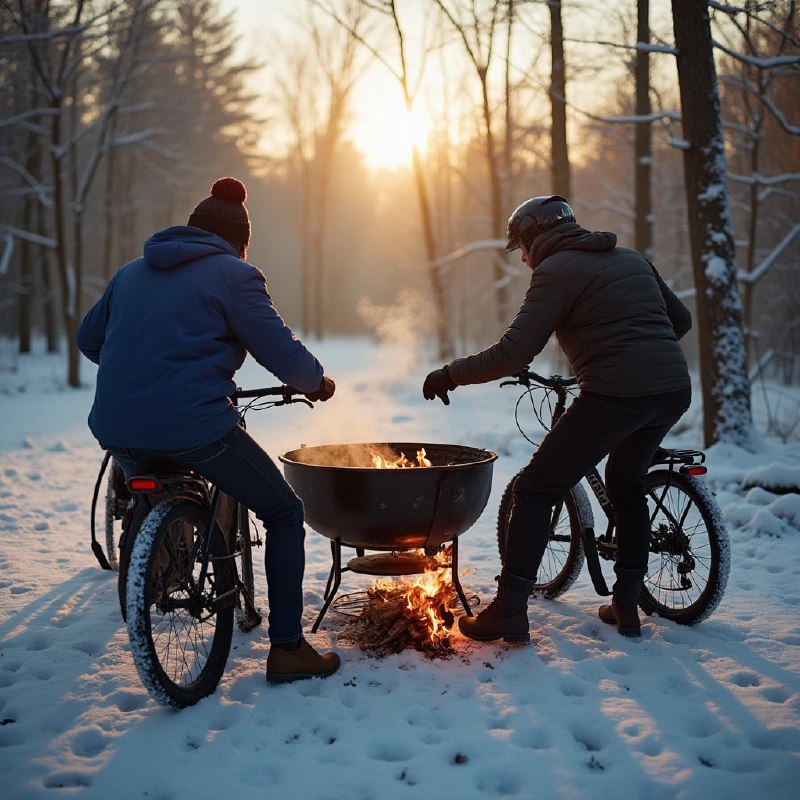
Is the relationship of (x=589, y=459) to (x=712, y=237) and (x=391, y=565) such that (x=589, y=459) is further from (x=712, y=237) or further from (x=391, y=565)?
(x=712, y=237)

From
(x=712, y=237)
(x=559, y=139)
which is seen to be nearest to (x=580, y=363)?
(x=712, y=237)

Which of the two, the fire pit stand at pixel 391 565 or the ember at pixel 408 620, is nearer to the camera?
the ember at pixel 408 620

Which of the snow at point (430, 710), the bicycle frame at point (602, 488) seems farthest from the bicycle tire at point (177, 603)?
the bicycle frame at point (602, 488)

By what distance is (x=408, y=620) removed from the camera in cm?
377

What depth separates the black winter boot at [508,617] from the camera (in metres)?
3.61

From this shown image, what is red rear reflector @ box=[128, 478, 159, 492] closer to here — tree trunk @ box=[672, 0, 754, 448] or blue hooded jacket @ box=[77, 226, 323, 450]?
blue hooded jacket @ box=[77, 226, 323, 450]

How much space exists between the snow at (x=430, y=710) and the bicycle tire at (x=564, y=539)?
131 mm

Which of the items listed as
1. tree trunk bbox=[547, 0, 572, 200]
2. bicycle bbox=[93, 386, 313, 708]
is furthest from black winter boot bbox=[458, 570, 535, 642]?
tree trunk bbox=[547, 0, 572, 200]

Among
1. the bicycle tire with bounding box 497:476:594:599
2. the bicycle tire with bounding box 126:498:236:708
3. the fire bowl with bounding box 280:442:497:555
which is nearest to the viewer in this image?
the bicycle tire with bounding box 126:498:236:708

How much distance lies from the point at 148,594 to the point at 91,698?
0.70 meters

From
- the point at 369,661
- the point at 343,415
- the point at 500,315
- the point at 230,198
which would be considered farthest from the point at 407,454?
the point at 500,315

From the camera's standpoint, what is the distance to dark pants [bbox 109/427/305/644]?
3.08 meters

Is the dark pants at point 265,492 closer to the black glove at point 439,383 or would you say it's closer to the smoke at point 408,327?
the black glove at point 439,383

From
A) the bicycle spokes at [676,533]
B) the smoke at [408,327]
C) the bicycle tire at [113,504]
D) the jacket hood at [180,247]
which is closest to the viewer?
the jacket hood at [180,247]
